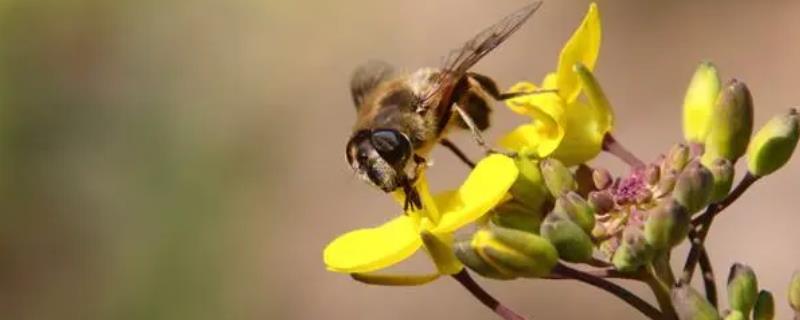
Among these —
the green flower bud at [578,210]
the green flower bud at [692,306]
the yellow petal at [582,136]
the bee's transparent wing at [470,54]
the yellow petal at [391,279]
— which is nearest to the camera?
the green flower bud at [692,306]

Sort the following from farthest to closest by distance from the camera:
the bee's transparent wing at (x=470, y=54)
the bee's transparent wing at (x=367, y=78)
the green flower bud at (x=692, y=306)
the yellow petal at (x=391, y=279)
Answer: the bee's transparent wing at (x=367, y=78), the bee's transparent wing at (x=470, y=54), the yellow petal at (x=391, y=279), the green flower bud at (x=692, y=306)

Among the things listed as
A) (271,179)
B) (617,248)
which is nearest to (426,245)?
(617,248)

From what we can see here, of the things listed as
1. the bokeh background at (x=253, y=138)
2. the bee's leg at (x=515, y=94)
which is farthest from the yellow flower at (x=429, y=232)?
the bokeh background at (x=253, y=138)

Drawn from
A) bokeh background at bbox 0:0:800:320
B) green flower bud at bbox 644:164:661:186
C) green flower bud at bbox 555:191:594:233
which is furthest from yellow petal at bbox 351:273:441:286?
bokeh background at bbox 0:0:800:320

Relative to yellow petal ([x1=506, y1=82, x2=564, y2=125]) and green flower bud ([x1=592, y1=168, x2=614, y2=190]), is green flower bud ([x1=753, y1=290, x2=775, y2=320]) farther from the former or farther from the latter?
yellow petal ([x1=506, y1=82, x2=564, y2=125])

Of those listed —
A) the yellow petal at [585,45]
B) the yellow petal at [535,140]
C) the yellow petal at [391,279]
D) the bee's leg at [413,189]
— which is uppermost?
the yellow petal at [585,45]

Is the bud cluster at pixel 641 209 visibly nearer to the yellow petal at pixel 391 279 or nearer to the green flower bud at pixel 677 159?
the green flower bud at pixel 677 159

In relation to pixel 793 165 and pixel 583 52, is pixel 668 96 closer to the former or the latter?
pixel 793 165
